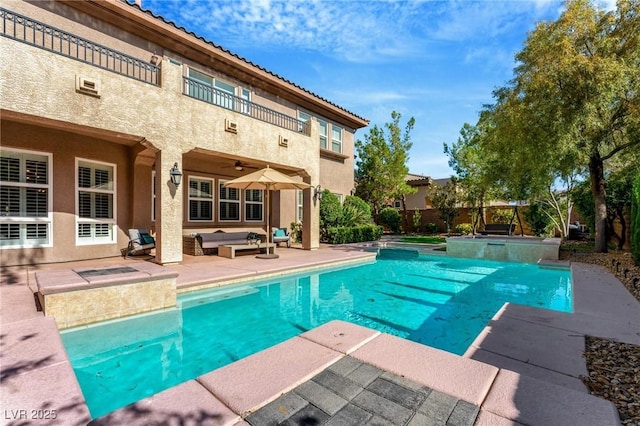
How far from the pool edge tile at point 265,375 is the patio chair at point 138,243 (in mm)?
8515

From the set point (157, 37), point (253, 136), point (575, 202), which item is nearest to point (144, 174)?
point (253, 136)

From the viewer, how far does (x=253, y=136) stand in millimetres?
11055

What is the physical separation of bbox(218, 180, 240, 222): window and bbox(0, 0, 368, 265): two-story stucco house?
3.13 ft

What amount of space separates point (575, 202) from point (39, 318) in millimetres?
20759

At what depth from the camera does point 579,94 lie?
10.2 meters

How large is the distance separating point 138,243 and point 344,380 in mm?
9474

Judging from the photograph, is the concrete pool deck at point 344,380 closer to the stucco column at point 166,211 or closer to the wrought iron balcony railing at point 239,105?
the stucco column at point 166,211

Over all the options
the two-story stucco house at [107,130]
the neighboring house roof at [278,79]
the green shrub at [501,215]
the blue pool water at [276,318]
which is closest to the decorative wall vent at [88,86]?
the two-story stucco house at [107,130]

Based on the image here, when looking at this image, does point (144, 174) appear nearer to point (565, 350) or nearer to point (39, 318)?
point (39, 318)

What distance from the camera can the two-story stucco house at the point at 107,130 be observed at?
6973 mm

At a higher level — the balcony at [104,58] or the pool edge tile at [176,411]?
the balcony at [104,58]

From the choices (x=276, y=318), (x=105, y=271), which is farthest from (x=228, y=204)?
(x=276, y=318)

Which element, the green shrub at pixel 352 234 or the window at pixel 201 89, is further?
the green shrub at pixel 352 234

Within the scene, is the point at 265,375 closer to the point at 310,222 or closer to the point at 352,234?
the point at 310,222
